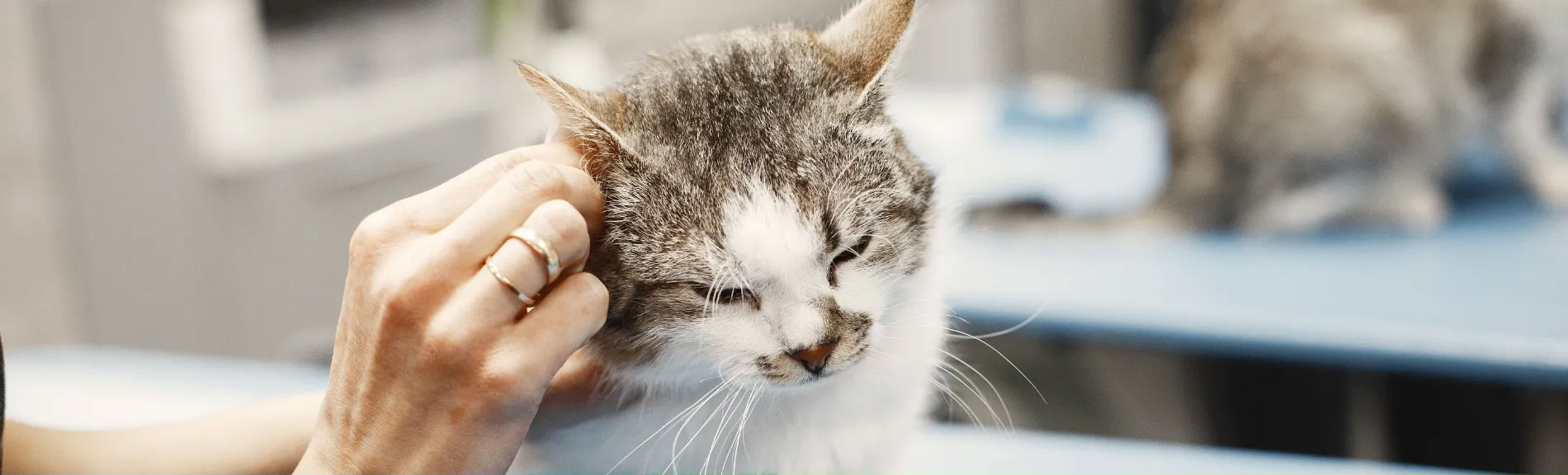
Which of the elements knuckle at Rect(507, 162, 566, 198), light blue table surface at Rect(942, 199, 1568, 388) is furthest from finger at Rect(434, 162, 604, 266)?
light blue table surface at Rect(942, 199, 1568, 388)

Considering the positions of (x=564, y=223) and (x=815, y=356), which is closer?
(x=564, y=223)

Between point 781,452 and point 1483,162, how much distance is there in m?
1.45

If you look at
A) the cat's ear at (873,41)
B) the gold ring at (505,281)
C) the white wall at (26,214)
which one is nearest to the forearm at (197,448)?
the gold ring at (505,281)

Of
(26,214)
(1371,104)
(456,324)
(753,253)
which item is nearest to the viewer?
(456,324)

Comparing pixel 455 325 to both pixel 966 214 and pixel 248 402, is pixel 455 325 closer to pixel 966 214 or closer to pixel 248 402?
pixel 248 402

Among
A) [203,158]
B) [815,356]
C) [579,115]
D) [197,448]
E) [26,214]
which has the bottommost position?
[26,214]

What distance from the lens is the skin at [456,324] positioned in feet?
1.49

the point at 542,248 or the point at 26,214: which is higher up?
the point at 542,248

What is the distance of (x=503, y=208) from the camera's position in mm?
468

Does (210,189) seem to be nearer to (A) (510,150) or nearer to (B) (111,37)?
(B) (111,37)

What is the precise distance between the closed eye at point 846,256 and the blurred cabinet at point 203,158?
4.24 ft

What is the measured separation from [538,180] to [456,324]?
0.25ft

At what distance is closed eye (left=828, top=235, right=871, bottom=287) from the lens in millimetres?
591

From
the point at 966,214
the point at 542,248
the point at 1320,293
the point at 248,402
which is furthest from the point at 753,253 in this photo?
the point at 1320,293
